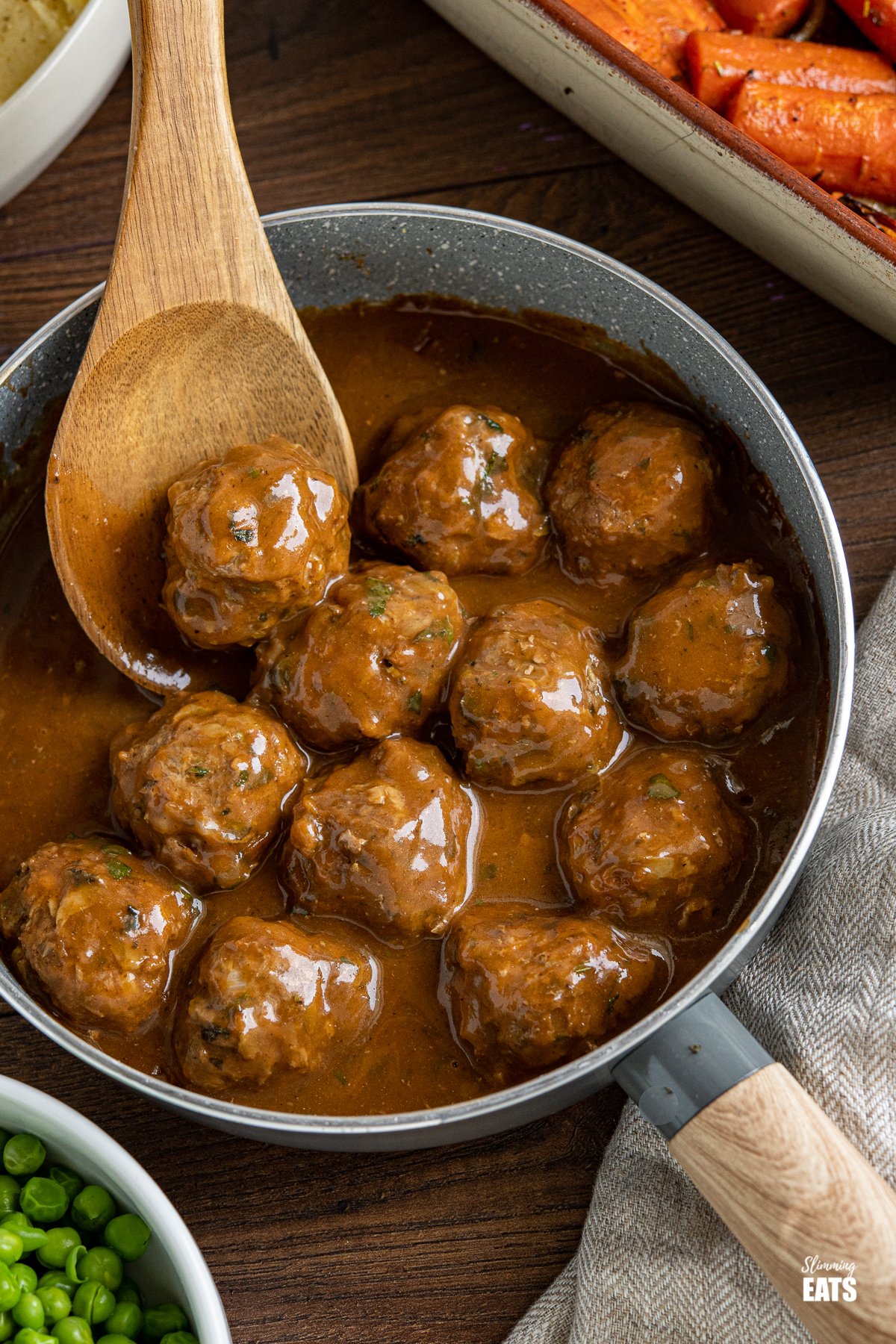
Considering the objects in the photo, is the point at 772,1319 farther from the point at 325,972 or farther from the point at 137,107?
the point at 137,107

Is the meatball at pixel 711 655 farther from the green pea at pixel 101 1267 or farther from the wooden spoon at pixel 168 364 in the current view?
the green pea at pixel 101 1267

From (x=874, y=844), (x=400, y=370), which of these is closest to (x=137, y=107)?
(x=400, y=370)

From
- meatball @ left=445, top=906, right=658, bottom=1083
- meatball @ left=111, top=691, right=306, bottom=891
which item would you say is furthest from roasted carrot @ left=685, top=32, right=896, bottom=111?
meatball @ left=445, top=906, right=658, bottom=1083

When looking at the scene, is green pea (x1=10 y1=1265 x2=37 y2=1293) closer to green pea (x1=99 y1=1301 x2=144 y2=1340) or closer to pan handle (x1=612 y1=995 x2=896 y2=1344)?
green pea (x1=99 y1=1301 x2=144 y2=1340)

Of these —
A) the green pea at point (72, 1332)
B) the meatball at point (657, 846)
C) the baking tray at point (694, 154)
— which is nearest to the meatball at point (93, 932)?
the green pea at point (72, 1332)

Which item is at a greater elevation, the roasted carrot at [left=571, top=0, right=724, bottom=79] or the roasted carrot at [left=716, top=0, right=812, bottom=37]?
the roasted carrot at [left=571, top=0, right=724, bottom=79]
